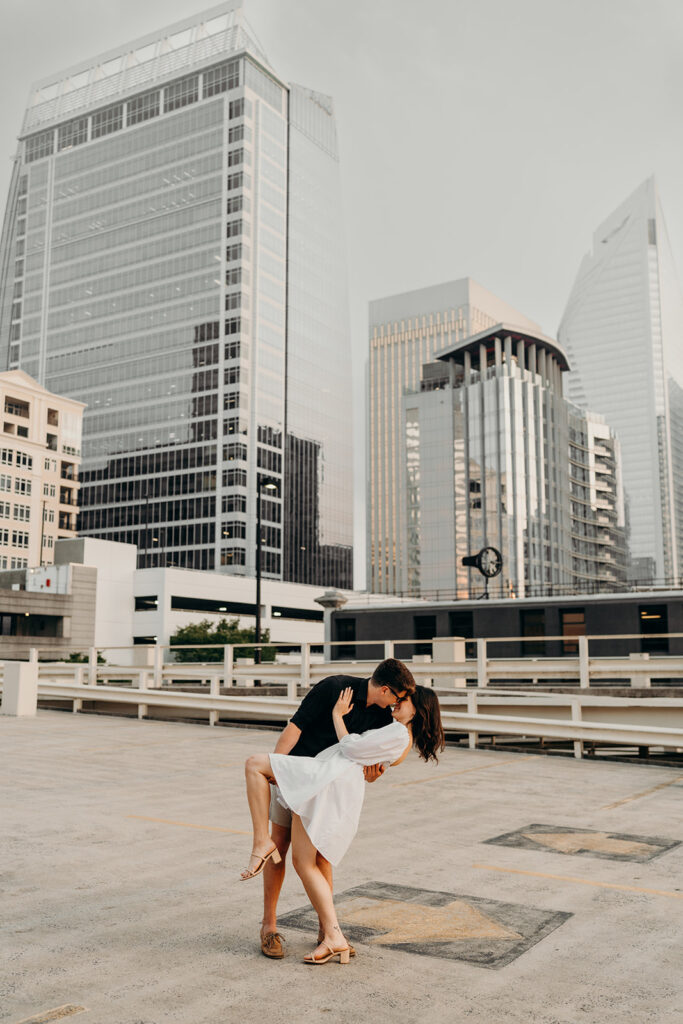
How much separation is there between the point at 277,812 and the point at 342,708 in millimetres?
771

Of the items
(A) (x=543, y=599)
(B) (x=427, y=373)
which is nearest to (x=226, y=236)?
(B) (x=427, y=373)

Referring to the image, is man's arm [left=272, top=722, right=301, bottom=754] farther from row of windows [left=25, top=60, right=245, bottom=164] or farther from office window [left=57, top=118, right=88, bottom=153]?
office window [left=57, top=118, right=88, bottom=153]

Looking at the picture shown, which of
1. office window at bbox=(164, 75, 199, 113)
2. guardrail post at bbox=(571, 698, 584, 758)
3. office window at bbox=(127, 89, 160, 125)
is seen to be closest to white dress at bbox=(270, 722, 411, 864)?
guardrail post at bbox=(571, 698, 584, 758)

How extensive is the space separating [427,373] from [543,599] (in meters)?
112

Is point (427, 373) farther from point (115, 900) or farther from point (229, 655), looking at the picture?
point (115, 900)

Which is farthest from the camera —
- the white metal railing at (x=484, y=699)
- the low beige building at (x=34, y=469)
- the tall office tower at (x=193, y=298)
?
the tall office tower at (x=193, y=298)

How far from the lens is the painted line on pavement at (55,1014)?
13.1ft

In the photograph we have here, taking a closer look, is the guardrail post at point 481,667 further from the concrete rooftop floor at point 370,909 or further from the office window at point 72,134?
the office window at point 72,134

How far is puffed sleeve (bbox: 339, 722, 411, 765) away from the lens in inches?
195

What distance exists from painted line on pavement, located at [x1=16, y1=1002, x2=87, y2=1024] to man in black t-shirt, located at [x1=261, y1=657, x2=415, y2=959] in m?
1.22

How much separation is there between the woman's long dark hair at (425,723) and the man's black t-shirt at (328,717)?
17 cm

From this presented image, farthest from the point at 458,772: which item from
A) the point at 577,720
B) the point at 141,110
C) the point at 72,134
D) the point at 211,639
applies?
the point at 72,134

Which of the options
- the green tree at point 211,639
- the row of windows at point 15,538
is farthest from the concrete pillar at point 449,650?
the row of windows at point 15,538

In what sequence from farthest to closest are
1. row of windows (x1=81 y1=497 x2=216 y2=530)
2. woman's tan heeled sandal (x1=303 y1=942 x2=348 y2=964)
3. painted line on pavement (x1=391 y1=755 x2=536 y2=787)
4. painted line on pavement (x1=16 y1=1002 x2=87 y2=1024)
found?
row of windows (x1=81 y1=497 x2=216 y2=530) < painted line on pavement (x1=391 y1=755 x2=536 y2=787) < woman's tan heeled sandal (x1=303 y1=942 x2=348 y2=964) < painted line on pavement (x1=16 y1=1002 x2=87 y2=1024)
